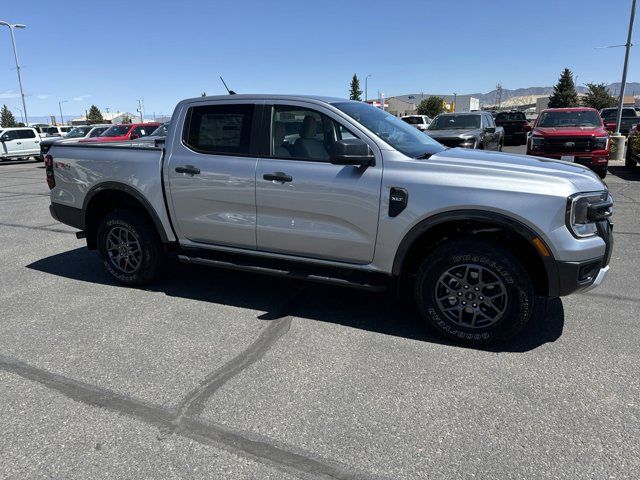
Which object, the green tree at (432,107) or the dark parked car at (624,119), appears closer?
the dark parked car at (624,119)

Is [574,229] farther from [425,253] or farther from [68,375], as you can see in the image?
[68,375]

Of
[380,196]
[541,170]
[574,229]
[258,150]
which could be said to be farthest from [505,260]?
[258,150]

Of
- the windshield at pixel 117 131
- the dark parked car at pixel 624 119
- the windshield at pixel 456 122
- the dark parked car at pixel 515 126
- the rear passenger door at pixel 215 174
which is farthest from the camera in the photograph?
the dark parked car at pixel 515 126

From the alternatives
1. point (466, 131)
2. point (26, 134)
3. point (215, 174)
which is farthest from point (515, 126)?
point (26, 134)

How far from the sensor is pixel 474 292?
11.7 ft

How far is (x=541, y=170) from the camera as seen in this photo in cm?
351

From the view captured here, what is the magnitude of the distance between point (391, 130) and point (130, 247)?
2858 mm

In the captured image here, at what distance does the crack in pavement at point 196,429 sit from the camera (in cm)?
238

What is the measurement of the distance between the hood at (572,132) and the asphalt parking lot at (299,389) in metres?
7.86

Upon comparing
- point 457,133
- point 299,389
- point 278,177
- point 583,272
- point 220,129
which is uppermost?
point 220,129

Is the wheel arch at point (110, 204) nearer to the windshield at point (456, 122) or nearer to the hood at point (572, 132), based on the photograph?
the hood at point (572, 132)

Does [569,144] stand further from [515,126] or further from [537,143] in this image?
[515,126]

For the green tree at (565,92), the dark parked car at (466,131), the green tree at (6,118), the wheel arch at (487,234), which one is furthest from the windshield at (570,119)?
the green tree at (6,118)

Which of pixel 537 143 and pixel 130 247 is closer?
pixel 130 247
